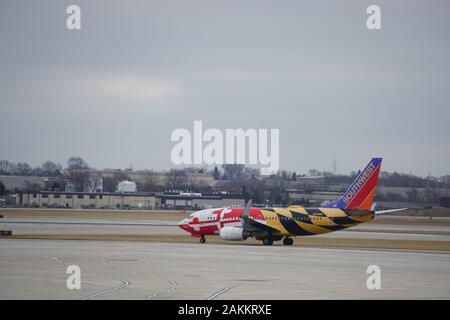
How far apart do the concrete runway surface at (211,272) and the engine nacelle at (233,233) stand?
461 cm

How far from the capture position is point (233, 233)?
7481 cm

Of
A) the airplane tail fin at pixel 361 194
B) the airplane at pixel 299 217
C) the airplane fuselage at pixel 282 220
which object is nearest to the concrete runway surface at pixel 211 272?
the airplane fuselage at pixel 282 220

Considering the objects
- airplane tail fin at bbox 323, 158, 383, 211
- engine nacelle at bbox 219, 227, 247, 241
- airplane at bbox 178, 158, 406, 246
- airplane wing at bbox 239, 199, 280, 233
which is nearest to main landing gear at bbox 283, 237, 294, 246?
airplane at bbox 178, 158, 406, 246

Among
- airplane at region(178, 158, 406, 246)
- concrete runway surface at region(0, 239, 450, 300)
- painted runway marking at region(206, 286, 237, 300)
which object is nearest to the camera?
painted runway marking at region(206, 286, 237, 300)

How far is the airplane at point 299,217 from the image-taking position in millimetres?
71750

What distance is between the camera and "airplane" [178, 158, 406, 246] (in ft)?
235

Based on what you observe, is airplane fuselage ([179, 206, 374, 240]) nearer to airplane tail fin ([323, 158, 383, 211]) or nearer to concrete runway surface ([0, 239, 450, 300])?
airplane tail fin ([323, 158, 383, 211])

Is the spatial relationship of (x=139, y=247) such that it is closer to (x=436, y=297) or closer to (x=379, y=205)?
(x=436, y=297)

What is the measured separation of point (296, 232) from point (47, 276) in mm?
34787

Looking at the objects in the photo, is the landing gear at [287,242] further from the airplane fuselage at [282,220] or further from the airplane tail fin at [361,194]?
the airplane tail fin at [361,194]

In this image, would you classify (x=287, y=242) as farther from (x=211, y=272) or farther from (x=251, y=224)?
(x=211, y=272)

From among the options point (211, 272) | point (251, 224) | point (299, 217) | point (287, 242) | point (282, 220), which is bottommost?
point (287, 242)

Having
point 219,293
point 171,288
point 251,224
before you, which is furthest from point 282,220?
point 219,293

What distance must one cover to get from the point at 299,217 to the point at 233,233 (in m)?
6.51
